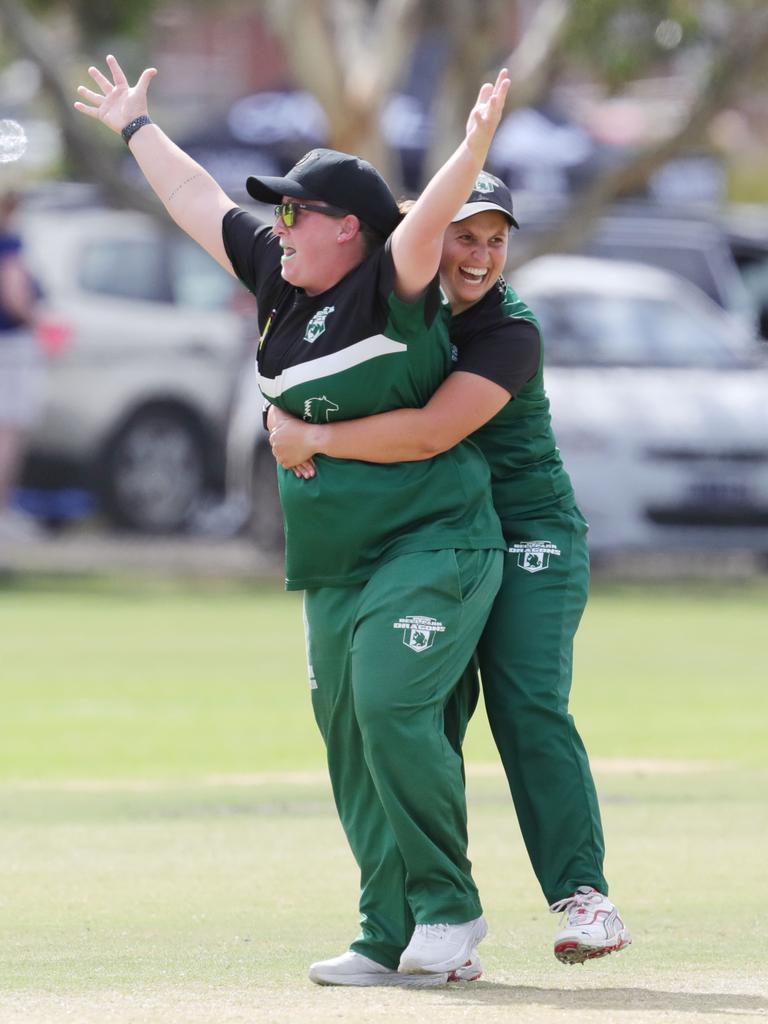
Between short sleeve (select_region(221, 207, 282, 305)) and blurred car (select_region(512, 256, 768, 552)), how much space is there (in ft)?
38.6

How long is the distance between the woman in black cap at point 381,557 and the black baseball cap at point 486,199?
19cm

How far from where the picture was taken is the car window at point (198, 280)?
20.2 metres

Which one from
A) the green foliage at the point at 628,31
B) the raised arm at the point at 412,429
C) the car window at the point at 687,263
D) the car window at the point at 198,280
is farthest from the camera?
the car window at the point at 687,263

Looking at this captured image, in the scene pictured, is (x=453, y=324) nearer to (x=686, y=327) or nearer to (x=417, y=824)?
(x=417, y=824)

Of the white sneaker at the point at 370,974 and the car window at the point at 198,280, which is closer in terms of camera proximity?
the white sneaker at the point at 370,974

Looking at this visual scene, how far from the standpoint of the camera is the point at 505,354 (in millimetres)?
5688

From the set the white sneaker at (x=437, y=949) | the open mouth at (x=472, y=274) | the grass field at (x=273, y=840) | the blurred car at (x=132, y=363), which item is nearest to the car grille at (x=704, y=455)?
the grass field at (x=273, y=840)

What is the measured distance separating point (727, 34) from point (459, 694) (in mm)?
14685

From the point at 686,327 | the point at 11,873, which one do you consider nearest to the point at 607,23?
the point at 686,327

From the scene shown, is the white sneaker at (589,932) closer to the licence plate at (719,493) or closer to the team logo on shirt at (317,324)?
the team logo on shirt at (317,324)

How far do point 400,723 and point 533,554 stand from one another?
702 millimetres

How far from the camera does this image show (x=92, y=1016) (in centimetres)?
507

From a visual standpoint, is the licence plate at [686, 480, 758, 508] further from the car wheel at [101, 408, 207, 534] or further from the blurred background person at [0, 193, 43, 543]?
the blurred background person at [0, 193, 43, 543]

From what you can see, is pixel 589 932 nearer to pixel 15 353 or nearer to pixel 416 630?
pixel 416 630
